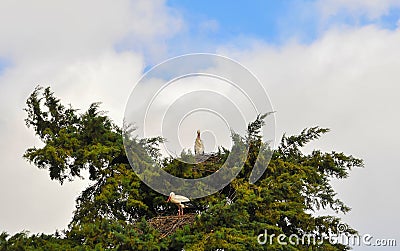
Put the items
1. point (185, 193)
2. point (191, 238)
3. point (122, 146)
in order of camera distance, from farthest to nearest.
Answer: point (122, 146) < point (185, 193) < point (191, 238)

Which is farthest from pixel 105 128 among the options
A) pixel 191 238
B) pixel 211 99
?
pixel 191 238

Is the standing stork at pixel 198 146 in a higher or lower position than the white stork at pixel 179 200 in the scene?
higher

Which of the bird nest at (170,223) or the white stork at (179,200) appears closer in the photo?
the bird nest at (170,223)

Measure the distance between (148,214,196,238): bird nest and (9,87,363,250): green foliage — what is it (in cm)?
17

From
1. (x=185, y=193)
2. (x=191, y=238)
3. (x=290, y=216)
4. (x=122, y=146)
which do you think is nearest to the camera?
(x=191, y=238)

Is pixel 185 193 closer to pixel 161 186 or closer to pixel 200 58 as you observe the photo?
pixel 161 186

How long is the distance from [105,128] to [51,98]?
922 mm

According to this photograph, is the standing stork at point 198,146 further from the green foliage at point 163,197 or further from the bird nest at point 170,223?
the bird nest at point 170,223

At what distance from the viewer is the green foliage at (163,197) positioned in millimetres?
7582

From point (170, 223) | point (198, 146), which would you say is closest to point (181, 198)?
point (170, 223)

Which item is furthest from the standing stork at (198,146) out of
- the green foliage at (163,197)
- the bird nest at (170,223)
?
the bird nest at (170,223)

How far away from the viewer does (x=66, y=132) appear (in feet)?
30.3

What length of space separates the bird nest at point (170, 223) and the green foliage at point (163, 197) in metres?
0.17

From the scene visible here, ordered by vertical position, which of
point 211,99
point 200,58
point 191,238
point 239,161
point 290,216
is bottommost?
point 191,238
